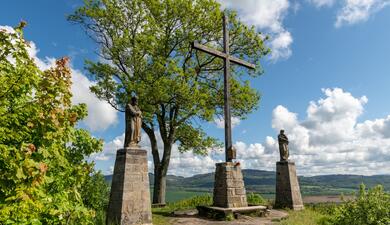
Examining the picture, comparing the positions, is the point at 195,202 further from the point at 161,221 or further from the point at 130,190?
the point at 130,190

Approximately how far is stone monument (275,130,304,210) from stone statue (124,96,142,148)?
8.87 m

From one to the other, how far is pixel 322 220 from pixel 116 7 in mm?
15759

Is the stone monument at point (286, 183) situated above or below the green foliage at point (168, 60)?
below

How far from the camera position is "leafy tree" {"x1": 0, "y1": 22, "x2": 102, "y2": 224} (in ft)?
11.8

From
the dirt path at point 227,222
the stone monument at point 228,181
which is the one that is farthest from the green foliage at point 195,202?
the dirt path at point 227,222

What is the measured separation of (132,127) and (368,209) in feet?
24.6

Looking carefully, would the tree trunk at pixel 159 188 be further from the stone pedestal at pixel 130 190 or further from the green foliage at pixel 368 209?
the green foliage at pixel 368 209

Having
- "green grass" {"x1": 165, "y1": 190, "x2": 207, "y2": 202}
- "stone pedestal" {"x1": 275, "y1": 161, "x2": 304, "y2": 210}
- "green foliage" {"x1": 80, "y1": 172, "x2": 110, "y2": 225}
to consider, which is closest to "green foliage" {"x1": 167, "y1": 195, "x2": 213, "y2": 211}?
"green grass" {"x1": 165, "y1": 190, "x2": 207, "y2": 202}

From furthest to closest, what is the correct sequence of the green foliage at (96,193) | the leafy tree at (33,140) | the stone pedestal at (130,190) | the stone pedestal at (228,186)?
the stone pedestal at (228,186) < the green foliage at (96,193) < the stone pedestal at (130,190) < the leafy tree at (33,140)

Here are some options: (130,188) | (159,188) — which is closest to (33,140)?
(130,188)

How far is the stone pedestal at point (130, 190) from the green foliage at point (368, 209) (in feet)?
19.2

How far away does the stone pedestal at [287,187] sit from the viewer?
1672 centimetres

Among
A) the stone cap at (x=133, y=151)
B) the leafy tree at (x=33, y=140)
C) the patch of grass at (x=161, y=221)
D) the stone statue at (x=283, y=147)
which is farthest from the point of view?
the stone statue at (x=283, y=147)

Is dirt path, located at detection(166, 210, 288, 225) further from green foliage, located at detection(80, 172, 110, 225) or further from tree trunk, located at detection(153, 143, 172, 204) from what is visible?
tree trunk, located at detection(153, 143, 172, 204)
